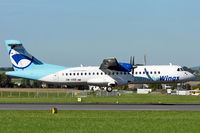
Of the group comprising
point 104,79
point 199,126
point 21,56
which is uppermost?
point 21,56

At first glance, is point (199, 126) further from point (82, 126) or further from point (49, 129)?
point (49, 129)

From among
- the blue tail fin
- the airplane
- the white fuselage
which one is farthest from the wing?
the blue tail fin

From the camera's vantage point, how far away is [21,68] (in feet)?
188

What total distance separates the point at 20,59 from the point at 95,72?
1161 cm

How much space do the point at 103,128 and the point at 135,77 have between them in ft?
114

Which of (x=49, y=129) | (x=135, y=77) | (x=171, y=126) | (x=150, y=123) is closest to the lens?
(x=49, y=129)

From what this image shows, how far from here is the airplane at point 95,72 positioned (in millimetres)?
55812

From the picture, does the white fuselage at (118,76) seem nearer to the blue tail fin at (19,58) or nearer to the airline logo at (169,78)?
the airline logo at (169,78)

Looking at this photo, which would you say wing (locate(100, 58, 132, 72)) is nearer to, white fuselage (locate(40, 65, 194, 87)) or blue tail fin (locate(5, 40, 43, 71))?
white fuselage (locate(40, 65, 194, 87))

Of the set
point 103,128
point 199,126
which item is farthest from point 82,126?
point 199,126

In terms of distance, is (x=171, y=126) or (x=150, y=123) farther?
(x=150, y=123)

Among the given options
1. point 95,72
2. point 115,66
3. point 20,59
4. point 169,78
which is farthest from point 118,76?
point 20,59

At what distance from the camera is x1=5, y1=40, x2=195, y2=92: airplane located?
2197 inches

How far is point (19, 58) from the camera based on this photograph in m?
57.6
